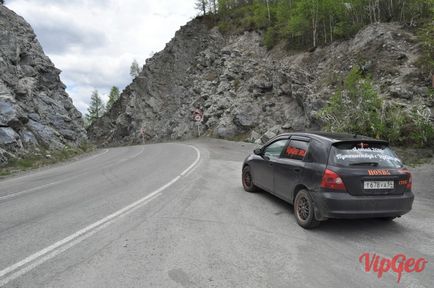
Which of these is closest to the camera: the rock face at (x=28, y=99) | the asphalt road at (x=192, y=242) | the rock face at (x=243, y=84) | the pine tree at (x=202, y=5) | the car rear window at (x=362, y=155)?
the asphalt road at (x=192, y=242)

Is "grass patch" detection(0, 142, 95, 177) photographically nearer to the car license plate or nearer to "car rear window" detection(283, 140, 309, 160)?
"car rear window" detection(283, 140, 309, 160)

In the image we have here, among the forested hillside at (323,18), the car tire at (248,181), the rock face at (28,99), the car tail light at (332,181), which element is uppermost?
the forested hillside at (323,18)

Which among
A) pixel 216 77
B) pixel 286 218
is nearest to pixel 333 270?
pixel 286 218

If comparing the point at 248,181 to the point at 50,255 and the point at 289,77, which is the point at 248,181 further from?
the point at 289,77

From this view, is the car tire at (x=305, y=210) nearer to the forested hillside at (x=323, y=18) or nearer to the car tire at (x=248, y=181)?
the car tire at (x=248, y=181)

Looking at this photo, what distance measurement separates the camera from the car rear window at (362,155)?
5.54 metres

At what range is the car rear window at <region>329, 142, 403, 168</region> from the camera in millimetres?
5543

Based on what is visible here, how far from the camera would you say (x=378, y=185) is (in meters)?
5.40

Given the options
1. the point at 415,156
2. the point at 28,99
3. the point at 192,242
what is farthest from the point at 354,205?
the point at 28,99

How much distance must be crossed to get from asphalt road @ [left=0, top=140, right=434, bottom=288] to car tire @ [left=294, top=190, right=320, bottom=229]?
0.49ft

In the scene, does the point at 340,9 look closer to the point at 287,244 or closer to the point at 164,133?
the point at 164,133

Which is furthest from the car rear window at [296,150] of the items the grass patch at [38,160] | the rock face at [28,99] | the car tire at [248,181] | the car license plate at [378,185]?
the rock face at [28,99]

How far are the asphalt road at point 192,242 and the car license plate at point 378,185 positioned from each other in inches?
29.9

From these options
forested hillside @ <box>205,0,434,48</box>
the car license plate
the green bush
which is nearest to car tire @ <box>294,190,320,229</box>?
the car license plate
